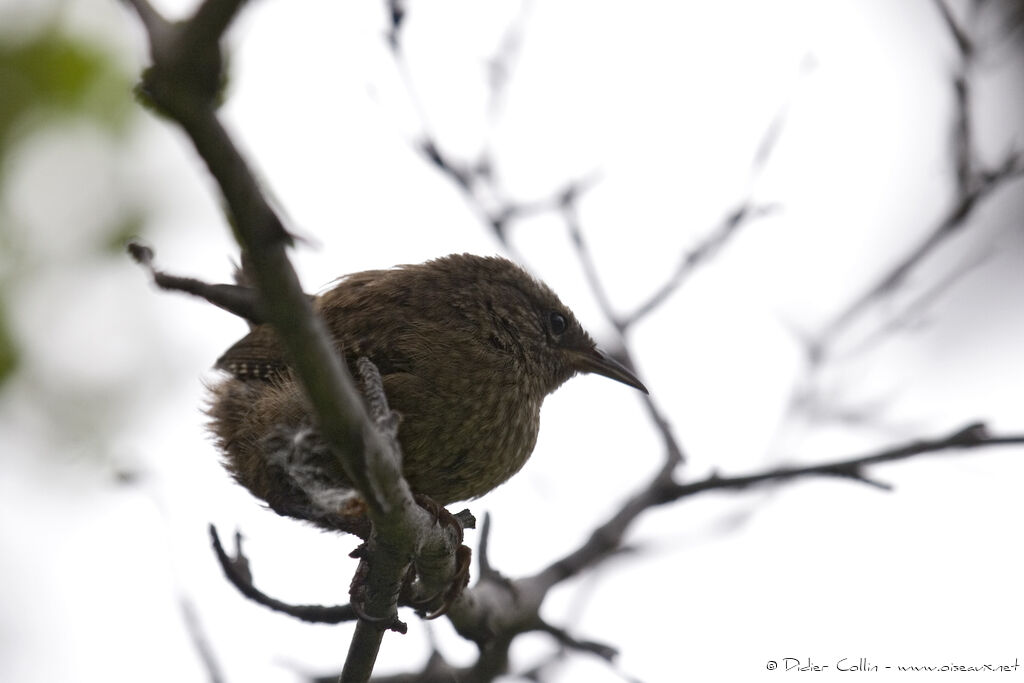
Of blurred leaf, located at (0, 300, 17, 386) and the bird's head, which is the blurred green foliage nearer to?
blurred leaf, located at (0, 300, 17, 386)

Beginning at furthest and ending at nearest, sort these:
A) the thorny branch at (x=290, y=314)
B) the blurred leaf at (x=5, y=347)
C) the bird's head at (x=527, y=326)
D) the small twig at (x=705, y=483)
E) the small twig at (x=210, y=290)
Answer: the blurred leaf at (x=5, y=347)
the bird's head at (x=527, y=326)
the small twig at (x=705, y=483)
the small twig at (x=210, y=290)
the thorny branch at (x=290, y=314)

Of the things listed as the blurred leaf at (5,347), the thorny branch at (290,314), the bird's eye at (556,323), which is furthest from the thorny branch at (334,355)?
the blurred leaf at (5,347)

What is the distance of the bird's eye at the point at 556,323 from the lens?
4699 millimetres

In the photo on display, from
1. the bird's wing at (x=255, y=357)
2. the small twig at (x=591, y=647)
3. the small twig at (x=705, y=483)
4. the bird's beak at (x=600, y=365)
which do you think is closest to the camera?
the small twig at (x=705, y=483)

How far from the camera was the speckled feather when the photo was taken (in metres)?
3.71

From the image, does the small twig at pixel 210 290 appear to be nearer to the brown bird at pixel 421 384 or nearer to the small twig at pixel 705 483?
the brown bird at pixel 421 384

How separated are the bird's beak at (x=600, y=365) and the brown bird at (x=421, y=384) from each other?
0.10 feet

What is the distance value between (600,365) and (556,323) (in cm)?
27

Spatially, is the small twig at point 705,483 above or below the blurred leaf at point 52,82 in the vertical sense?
below

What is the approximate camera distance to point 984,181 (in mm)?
3844

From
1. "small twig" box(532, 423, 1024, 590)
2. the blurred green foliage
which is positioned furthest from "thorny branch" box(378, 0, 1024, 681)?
the blurred green foliage

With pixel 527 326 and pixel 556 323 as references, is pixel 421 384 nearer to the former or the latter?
pixel 527 326

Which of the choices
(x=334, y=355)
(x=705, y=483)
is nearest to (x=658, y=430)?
(x=705, y=483)

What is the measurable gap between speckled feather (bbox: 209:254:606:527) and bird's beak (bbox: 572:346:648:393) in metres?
0.10
